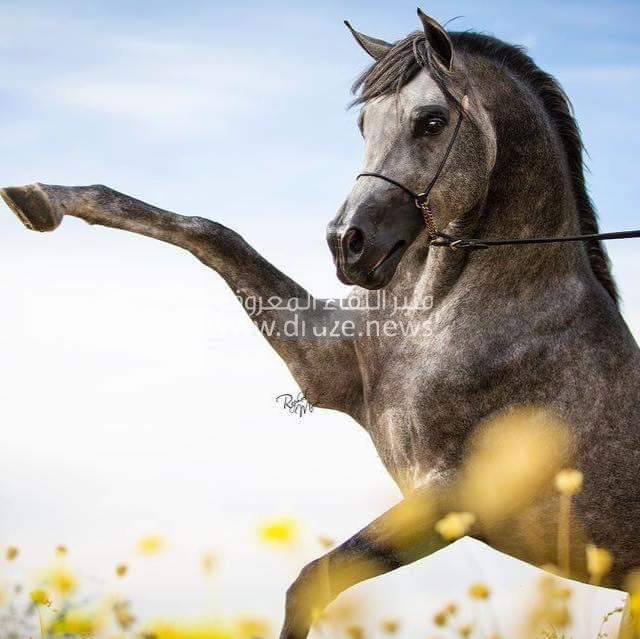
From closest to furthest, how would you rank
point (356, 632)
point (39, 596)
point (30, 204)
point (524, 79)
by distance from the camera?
point (356, 632) → point (39, 596) → point (30, 204) → point (524, 79)

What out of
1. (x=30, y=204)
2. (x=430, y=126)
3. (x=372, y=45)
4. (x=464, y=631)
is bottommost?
(x=464, y=631)

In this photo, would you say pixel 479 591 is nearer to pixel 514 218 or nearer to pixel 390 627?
pixel 390 627

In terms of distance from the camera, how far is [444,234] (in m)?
5.16

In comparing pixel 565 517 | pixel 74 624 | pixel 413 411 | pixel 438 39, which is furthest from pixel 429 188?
pixel 74 624

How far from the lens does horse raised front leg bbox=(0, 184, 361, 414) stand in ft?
17.7

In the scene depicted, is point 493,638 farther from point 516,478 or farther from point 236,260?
point 236,260

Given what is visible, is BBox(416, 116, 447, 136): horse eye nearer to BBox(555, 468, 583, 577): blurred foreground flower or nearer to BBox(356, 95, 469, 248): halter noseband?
BBox(356, 95, 469, 248): halter noseband

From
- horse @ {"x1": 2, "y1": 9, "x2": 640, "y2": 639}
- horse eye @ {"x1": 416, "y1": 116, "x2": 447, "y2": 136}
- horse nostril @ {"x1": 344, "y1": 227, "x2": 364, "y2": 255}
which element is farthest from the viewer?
horse eye @ {"x1": 416, "y1": 116, "x2": 447, "y2": 136}

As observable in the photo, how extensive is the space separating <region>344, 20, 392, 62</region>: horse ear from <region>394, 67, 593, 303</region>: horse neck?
765mm

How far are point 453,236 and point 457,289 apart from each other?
293 millimetres

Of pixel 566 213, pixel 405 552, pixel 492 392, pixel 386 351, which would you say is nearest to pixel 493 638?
pixel 405 552

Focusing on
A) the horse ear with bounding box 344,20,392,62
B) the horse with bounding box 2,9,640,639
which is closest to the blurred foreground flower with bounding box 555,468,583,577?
the horse with bounding box 2,9,640,639

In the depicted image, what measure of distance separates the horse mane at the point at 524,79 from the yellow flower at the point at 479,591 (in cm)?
266

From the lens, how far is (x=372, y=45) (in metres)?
5.82
